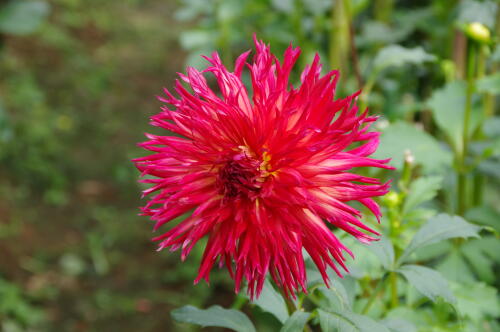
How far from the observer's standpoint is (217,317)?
84cm

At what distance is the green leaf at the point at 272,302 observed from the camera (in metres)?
0.88

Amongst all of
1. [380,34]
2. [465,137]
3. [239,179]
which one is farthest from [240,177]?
[380,34]

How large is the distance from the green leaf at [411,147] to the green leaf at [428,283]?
45 centimetres

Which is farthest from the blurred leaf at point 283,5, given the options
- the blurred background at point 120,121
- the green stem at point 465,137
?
the green stem at point 465,137

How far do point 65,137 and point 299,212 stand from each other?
8.61 ft

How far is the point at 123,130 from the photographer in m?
3.18

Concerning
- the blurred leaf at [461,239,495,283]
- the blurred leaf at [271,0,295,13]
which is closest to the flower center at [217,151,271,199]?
the blurred leaf at [461,239,495,283]

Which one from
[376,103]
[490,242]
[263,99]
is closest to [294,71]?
[376,103]

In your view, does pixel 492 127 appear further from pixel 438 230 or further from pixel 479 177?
pixel 438 230

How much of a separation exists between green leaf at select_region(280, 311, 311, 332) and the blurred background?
63cm

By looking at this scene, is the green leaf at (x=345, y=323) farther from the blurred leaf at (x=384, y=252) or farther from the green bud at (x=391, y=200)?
the green bud at (x=391, y=200)

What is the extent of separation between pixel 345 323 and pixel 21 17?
1.87 m

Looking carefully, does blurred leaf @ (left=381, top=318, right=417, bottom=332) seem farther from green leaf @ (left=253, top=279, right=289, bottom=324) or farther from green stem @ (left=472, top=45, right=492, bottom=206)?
green stem @ (left=472, top=45, right=492, bottom=206)

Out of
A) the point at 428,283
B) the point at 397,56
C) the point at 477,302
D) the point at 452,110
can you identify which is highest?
the point at 397,56
